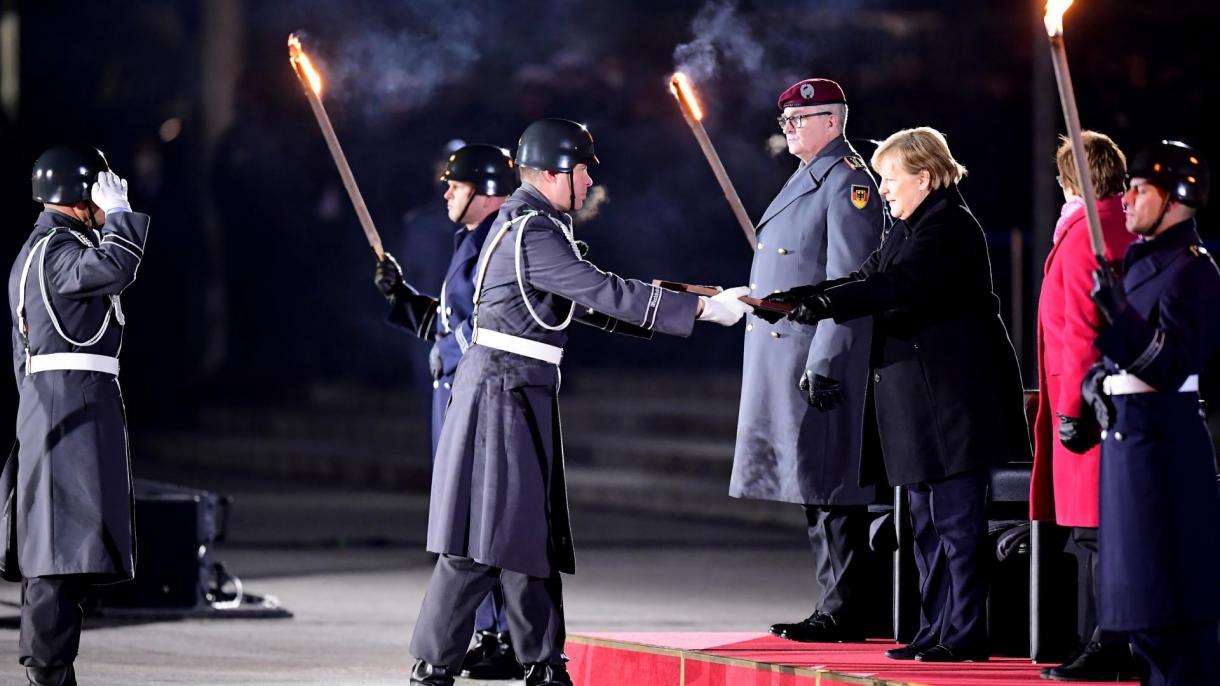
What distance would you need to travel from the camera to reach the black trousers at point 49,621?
747 centimetres

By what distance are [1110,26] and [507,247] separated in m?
10.9

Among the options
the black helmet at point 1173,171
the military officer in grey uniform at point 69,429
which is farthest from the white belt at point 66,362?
the black helmet at point 1173,171

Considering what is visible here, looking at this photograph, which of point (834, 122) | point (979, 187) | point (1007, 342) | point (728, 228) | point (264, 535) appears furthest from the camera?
point (728, 228)

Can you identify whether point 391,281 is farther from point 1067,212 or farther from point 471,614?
point 1067,212

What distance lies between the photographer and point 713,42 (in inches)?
417

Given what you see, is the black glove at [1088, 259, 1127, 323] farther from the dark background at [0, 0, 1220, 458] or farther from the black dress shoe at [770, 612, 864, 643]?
the dark background at [0, 0, 1220, 458]

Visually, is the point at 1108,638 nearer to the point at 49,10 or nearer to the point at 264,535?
the point at 264,535

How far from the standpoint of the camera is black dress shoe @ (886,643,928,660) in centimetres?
738

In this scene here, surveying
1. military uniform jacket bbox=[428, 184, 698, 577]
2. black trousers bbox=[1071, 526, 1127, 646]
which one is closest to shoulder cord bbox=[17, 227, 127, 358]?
military uniform jacket bbox=[428, 184, 698, 577]

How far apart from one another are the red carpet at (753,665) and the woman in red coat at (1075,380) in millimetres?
239

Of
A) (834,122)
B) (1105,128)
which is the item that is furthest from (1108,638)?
(1105,128)

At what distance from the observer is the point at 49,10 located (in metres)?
23.4

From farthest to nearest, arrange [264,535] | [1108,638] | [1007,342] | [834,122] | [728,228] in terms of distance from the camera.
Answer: [728,228] → [264,535] → [834,122] → [1007,342] → [1108,638]

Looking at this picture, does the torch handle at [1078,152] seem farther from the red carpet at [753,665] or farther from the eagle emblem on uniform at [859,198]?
the eagle emblem on uniform at [859,198]
